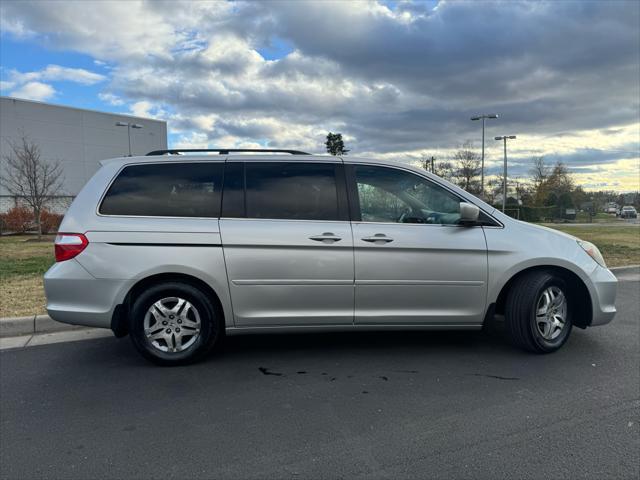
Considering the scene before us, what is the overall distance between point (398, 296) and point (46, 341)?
370 cm

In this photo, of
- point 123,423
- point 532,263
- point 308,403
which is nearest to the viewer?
point 123,423

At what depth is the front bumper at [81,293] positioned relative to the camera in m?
3.91

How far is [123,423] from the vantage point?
3.10m

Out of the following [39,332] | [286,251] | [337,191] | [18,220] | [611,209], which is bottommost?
[39,332]

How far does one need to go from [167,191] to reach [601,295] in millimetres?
4065

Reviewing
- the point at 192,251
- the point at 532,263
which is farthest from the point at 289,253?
the point at 532,263

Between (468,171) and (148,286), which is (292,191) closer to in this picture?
(148,286)

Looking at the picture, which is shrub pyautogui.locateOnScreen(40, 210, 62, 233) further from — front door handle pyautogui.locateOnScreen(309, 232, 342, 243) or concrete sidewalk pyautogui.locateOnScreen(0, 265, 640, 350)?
front door handle pyautogui.locateOnScreen(309, 232, 342, 243)

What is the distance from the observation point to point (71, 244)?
12.9 ft

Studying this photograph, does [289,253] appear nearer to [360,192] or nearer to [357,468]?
[360,192]

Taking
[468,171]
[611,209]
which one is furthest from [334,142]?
[611,209]

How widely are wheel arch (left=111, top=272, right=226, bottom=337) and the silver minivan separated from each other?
0.01m

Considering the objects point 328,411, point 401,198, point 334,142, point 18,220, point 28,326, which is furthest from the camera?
point 334,142

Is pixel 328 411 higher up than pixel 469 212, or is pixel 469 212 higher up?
pixel 469 212
